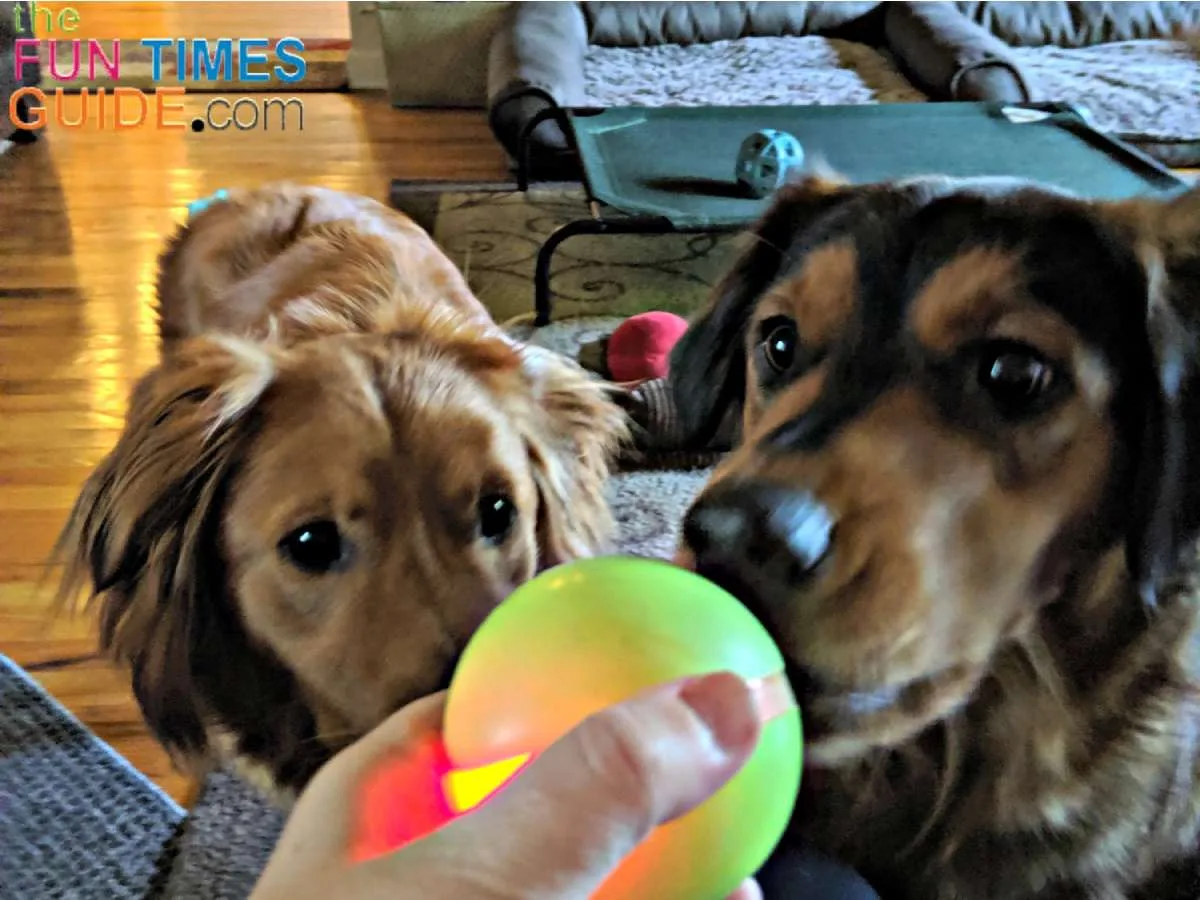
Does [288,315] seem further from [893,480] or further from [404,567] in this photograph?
[893,480]

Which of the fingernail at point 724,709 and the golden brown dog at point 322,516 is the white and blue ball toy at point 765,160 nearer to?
the golden brown dog at point 322,516

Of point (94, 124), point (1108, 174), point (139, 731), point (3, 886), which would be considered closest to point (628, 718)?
point (3, 886)

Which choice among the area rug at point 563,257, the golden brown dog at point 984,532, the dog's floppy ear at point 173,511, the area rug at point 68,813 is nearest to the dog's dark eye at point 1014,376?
the golden brown dog at point 984,532

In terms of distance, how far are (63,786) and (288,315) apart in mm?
888

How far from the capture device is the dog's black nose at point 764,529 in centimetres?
86

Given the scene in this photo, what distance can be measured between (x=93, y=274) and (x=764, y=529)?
367 centimetres

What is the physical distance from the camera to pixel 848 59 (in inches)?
223

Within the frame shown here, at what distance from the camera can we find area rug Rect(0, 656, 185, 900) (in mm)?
1712

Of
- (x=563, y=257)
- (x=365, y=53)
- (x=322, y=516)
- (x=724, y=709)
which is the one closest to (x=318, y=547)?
(x=322, y=516)

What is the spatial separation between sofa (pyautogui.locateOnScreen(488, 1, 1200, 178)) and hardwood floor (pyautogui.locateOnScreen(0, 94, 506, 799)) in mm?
546

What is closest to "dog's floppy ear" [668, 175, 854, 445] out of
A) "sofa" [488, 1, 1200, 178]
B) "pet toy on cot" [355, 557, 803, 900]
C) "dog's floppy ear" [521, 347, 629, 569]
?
"dog's floppy ear" [521, 347, 629, 569]

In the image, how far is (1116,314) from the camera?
1019 mm

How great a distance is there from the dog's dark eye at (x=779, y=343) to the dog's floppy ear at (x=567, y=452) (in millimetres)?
430

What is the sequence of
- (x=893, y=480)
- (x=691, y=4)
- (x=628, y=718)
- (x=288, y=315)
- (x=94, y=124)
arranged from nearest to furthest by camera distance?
1. (x=628, y=718)
2. (x=893, y=480)
3. (x=288, y=315)
4. (x=94, y=124)
5. (x=691, y=4)
